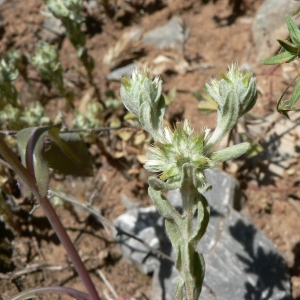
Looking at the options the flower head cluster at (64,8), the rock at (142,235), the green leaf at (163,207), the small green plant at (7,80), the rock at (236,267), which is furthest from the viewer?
the flower head cluster at (64,8)

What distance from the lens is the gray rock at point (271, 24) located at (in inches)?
147

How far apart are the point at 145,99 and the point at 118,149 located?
1.65 metres

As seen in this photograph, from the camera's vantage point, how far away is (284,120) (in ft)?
10.7

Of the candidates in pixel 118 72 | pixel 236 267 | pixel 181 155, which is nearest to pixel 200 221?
pixel 181 155

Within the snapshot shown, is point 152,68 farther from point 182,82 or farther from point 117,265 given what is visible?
point 117,265

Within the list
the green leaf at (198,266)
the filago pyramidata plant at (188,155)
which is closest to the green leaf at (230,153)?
the filago pyramidata plant at (188,155)

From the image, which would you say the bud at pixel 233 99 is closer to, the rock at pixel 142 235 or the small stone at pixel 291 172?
the rock at pixel 142 235

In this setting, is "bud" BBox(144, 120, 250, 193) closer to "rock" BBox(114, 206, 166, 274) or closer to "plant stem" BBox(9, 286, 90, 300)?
"plant stem" BBox(9, 286, 90, 300)

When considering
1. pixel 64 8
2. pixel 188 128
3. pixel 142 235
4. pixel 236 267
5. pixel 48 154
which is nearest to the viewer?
pixel 188 128

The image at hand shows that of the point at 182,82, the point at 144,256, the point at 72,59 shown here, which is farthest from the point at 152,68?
the point at 144,256

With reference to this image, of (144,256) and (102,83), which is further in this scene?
(102,83)

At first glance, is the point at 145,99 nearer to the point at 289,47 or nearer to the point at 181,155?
the point at 181,155

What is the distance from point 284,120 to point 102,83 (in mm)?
1483

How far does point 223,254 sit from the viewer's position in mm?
2621
